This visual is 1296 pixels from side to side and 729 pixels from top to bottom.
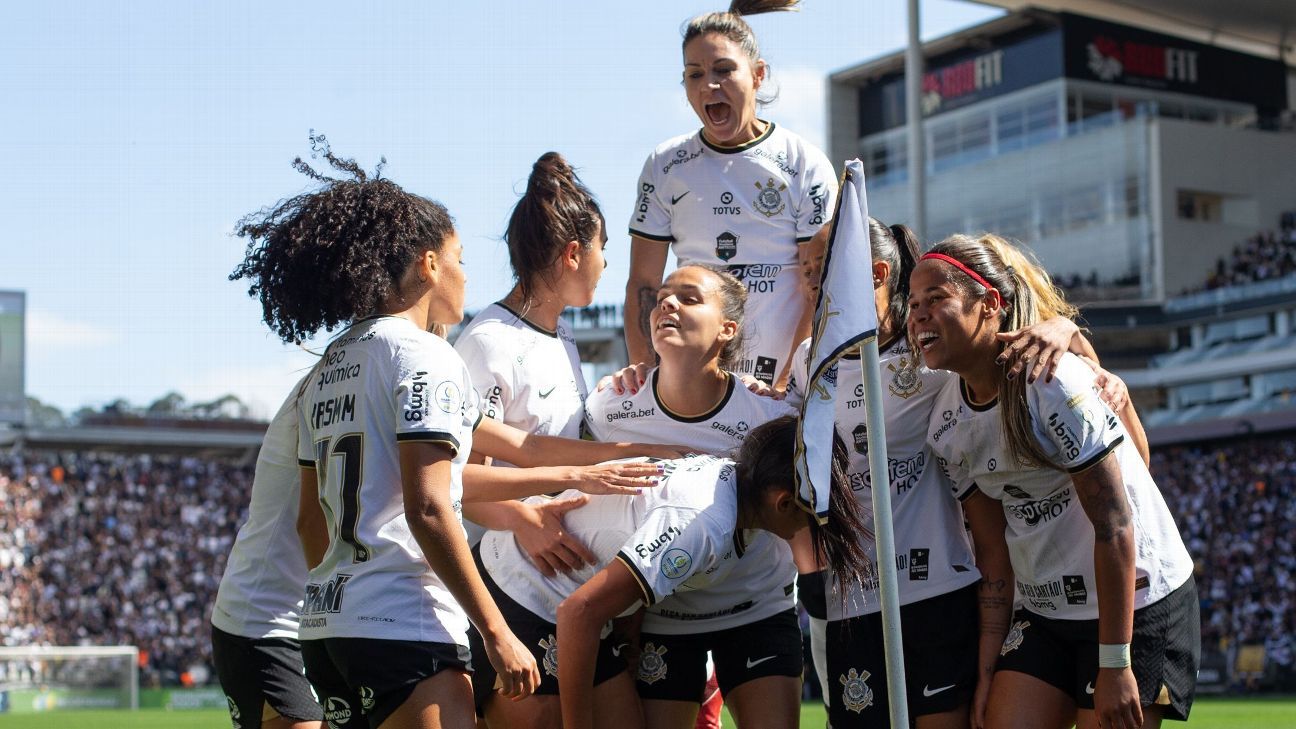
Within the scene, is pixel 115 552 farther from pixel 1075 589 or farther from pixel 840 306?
pixel 840 306

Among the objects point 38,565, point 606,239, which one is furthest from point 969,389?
point 38,565

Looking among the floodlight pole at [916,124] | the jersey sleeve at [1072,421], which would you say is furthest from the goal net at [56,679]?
the jersey sleeve at [1072,421]

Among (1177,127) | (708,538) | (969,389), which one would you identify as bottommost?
(708,538)

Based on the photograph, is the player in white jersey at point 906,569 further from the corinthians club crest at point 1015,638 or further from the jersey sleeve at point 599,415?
the jersey sleeve at point 599,415

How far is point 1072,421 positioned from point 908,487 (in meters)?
0.88

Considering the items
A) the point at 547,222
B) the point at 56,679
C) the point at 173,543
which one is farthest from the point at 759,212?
the point at 173,543

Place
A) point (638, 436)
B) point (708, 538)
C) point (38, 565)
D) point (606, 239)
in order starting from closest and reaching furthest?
point (708, 538)
point (638, 436)
point (606, 239)
point (38, 565)

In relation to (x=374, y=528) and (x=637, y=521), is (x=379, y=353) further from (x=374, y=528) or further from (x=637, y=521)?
(x=637, y=521)

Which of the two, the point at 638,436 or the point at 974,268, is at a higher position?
the point at 974,268

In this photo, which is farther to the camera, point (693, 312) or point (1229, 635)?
point (1229, 635)

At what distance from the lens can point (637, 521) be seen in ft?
15.0

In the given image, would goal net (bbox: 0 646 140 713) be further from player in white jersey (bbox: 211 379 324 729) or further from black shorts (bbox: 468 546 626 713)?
black shorts (bbox: 468 546 626 713)

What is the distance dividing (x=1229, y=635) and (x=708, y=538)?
28.5m

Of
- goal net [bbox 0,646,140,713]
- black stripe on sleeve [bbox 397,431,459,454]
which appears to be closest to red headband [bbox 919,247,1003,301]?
black stripe on sleeve [bbox 397,431,459,454]
